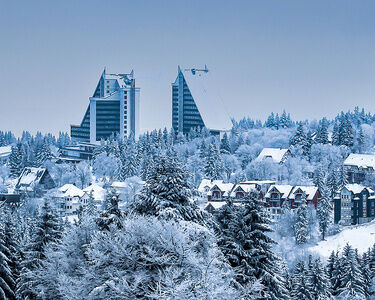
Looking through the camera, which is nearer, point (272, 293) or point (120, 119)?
point (272, 293)

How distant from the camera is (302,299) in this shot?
42969 mm

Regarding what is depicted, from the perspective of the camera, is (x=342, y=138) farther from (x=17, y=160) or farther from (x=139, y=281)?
(x=139, y=281)

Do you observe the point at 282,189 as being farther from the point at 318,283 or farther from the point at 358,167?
the point at 318,283

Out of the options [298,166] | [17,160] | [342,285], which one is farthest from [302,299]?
[17,160]

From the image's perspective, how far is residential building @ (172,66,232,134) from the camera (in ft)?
479

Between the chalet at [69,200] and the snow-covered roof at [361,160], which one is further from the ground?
the snow-covered roof at [361,160]

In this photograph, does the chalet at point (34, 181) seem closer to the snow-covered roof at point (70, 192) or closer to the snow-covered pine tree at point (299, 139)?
the snow-covered roof at point (70, 192)

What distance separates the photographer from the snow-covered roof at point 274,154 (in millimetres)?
106000

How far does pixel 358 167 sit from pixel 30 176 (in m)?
50.7

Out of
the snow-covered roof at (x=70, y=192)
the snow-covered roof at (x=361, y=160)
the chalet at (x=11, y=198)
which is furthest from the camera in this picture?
the chalet at (x=11, y=198)

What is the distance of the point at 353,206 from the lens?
8406 centimetres

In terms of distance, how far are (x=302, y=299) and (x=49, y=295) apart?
1900cm

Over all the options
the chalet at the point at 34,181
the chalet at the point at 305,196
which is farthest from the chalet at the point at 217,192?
the chalet at the point at 34,181

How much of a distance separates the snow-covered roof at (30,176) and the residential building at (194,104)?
39.0m
